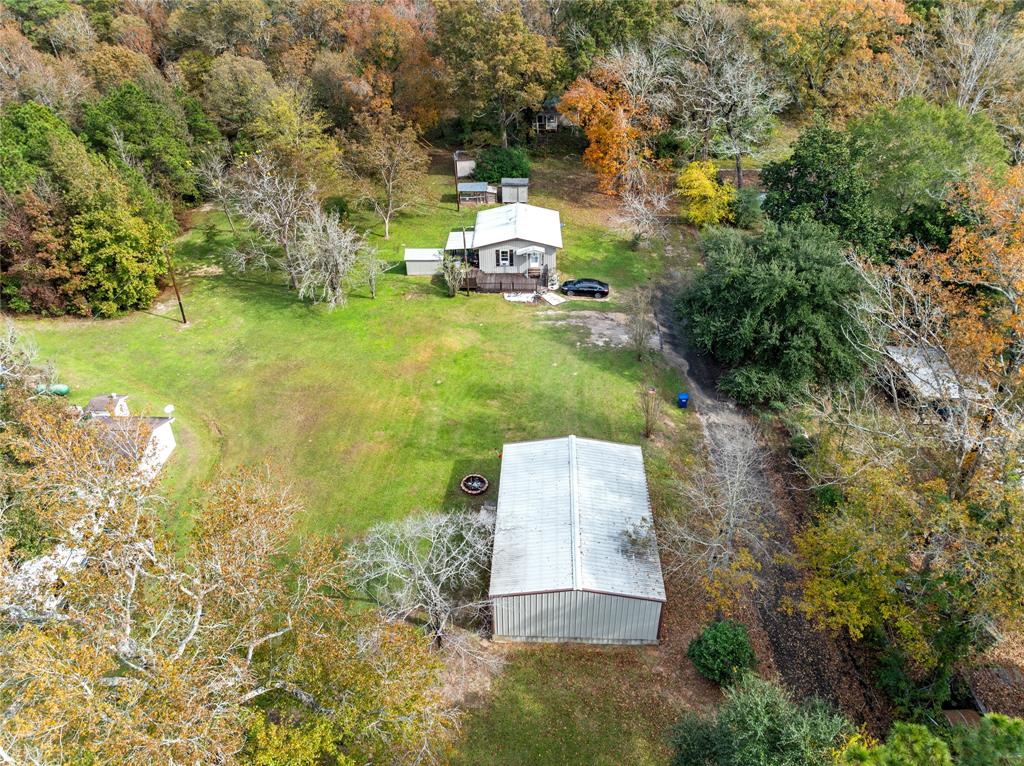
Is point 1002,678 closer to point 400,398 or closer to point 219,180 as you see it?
point 400,398

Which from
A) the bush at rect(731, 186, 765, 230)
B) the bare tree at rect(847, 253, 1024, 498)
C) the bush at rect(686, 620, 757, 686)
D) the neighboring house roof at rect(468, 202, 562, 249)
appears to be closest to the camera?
the bare tree at rect(847, 253, 1024, 498)

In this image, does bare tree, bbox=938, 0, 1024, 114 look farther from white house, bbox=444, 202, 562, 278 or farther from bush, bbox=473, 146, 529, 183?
bush, bbox=473, 146, 529, 183

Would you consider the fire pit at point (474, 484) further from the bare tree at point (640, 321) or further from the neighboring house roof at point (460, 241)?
the neighboring house roof at point (460, 241)

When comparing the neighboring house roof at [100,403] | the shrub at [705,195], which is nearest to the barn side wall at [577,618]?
the neighboring house roof at [100,403]

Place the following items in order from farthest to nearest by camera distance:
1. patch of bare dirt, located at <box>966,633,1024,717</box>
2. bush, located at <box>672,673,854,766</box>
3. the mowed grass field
Result: 1. the mowed grass field
2. patch of bare dirt, located at <box>966,633,1024,717</box>
3. bush, located at <box>672,673,854,766</box>

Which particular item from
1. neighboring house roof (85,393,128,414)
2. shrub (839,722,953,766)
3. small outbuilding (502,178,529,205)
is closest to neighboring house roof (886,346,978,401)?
shrub (839,722,953,766)

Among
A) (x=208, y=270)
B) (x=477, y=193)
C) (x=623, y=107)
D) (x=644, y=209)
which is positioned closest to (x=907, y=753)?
(x=644, y=209)
